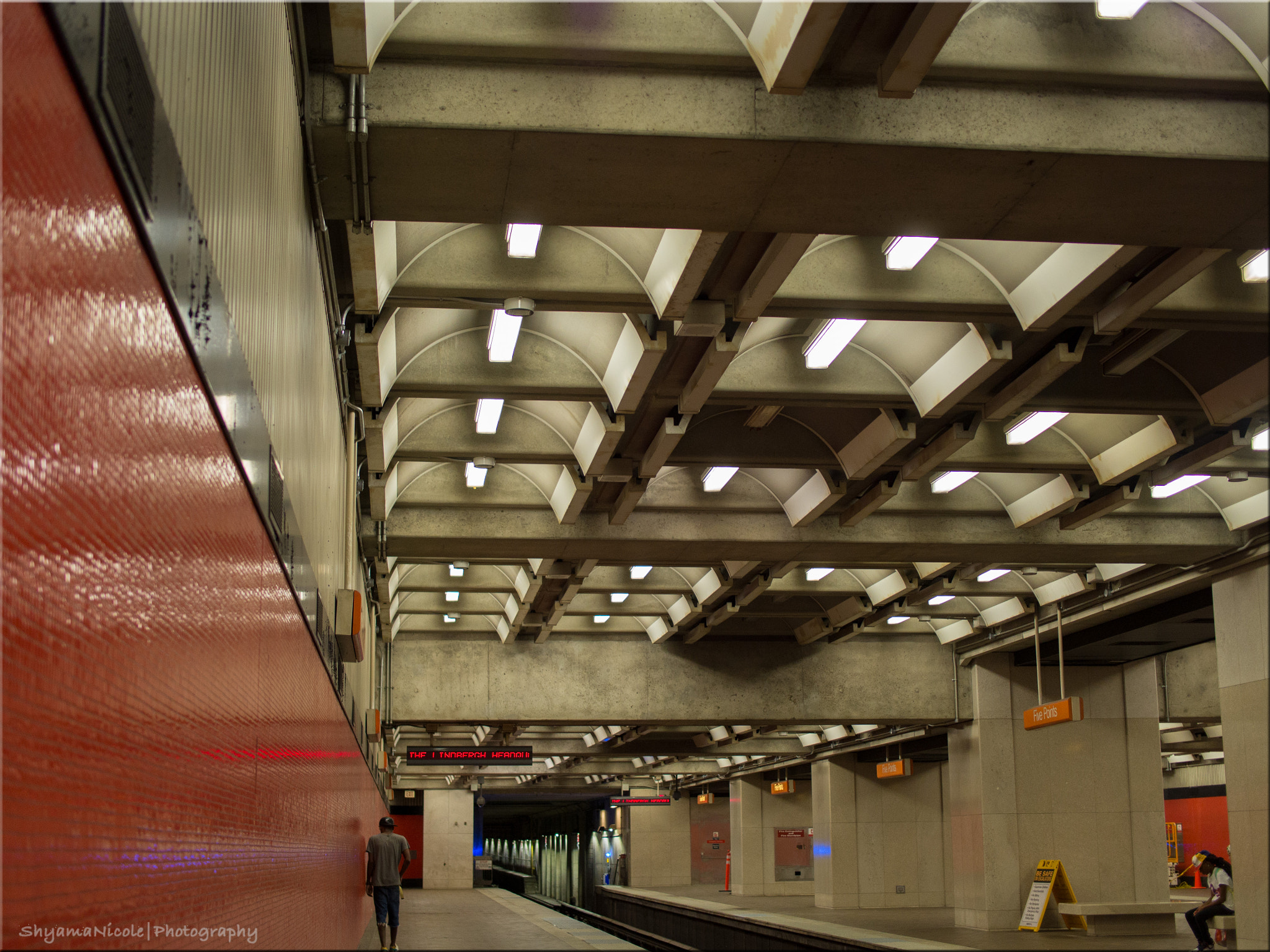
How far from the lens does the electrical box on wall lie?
28.6ft

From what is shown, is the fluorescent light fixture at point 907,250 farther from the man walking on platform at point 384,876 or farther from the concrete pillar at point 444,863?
the concrete pillar at point 444,863

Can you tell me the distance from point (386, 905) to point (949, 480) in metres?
8.10

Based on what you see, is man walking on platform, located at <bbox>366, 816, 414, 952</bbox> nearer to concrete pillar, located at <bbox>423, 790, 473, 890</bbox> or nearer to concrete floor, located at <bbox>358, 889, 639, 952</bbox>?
concrete floor, located at <bbox>358, 889, 639, 952</bbox>

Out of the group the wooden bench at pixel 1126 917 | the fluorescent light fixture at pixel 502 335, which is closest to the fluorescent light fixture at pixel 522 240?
the fluorescent light fixture at pixel 502 335

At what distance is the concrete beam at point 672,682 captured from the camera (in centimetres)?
2294

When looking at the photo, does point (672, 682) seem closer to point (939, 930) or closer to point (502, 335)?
point (939, 930)

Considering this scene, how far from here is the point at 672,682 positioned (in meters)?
23.5

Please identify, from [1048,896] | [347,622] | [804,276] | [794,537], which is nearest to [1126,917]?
[1048,896]

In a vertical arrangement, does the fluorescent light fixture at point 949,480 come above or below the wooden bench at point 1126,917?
above

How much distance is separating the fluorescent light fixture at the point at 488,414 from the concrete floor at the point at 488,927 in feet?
15.7

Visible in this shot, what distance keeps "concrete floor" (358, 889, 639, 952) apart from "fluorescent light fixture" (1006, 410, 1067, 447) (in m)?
6.05

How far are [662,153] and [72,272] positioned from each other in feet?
14.7

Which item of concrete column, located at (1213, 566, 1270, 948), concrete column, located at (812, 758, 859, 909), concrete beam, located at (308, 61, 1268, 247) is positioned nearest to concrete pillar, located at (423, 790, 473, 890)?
concrete column, located at (812, 758, 859, 909)

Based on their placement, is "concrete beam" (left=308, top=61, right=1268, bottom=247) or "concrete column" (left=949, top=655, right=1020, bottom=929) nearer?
"concrete beam" (left=308, top=61, right=1268, bottom=247)
